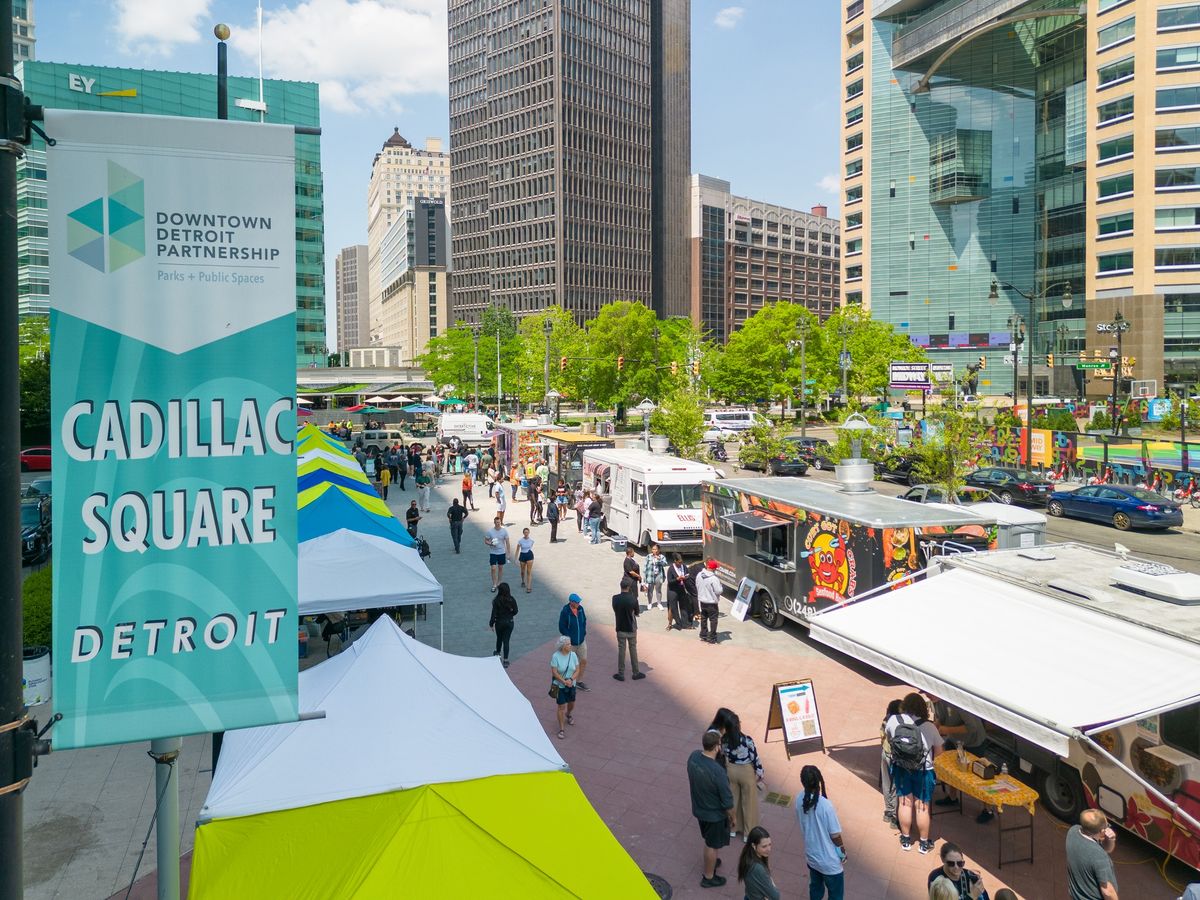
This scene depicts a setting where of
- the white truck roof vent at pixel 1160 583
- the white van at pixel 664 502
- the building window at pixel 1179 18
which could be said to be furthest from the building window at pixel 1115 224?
the white truck roof vent at pixel 1160 583

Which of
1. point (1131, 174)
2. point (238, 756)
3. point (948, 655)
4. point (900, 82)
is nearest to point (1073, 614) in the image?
point (948, 655)

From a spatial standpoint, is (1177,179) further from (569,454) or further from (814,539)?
(814,539)

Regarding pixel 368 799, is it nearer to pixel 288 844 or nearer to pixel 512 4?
pixel 288 844

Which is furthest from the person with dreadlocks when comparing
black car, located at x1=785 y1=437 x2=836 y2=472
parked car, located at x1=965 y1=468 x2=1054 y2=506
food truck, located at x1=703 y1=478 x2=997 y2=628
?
black car, located at x1=785 y1=437 x2=836 y2=472

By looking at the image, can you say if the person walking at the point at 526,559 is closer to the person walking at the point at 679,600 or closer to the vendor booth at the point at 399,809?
the person walking at the point at 679,600

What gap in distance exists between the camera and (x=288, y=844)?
613 cm

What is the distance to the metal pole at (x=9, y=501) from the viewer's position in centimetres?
354

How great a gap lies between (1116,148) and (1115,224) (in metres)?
5.62

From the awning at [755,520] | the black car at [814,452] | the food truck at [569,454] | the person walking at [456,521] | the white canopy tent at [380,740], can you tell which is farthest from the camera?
the black car at [814,452]

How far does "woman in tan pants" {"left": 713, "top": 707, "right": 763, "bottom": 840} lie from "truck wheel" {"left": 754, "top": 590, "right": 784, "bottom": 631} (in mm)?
8056

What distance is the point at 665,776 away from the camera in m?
11.1

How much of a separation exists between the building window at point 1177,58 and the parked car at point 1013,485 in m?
46.3

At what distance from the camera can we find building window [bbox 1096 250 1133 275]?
67500 millimetres

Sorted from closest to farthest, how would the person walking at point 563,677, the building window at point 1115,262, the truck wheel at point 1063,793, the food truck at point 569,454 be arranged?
1. the truck wheel at point 1063,793
2. the person walking at point 563,677
3. the food truck at point 569,454
4. the building window at point 1115,262
